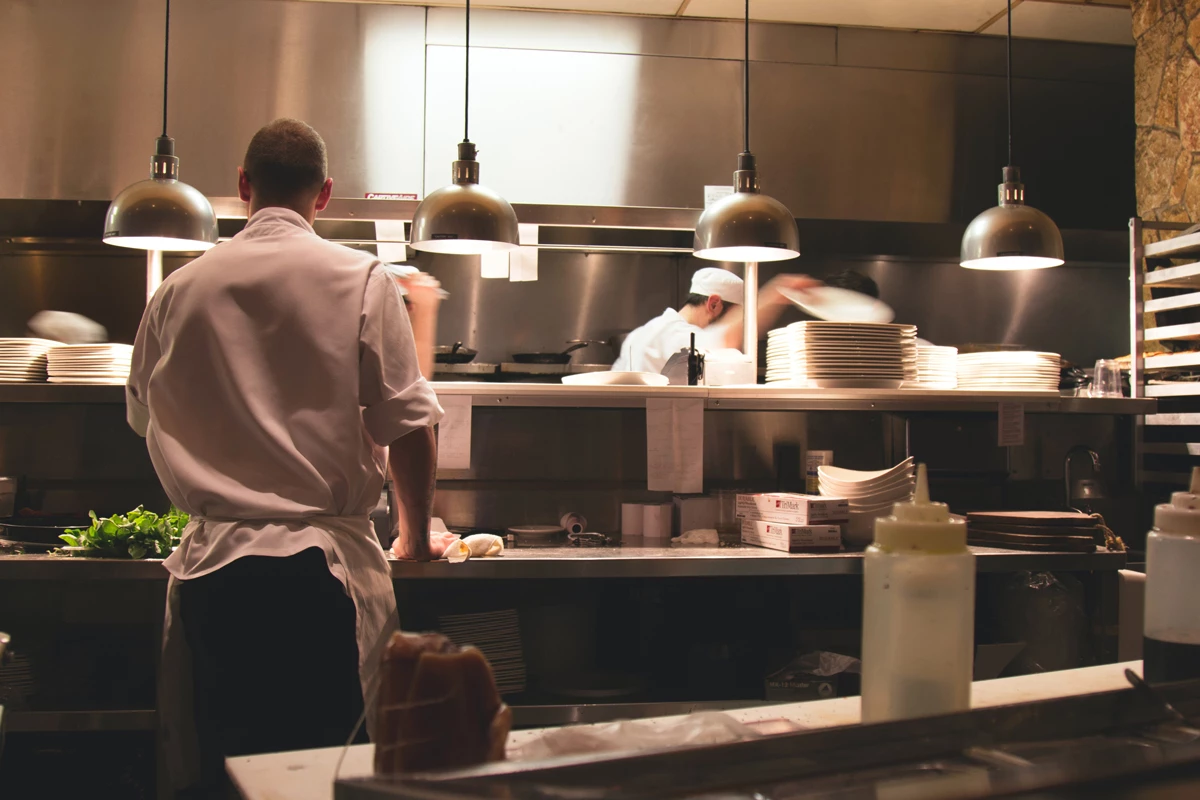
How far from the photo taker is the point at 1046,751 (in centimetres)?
81

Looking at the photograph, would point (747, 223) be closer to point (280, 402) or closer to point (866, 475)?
point (866, 475)

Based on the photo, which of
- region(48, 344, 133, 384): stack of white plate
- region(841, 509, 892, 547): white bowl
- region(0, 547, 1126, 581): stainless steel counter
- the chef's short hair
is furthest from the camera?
region(48, 344, 133, 384): stack of white plate

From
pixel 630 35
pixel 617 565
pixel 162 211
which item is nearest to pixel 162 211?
pixel 162 211

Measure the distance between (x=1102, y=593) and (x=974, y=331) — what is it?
2.45m

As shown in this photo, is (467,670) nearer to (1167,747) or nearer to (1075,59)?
(1167,747)

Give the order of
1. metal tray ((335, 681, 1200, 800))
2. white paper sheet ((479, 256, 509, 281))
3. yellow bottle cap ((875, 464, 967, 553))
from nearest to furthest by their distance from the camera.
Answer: metal tray ((335, 681, 1200, 800)) < yellow bottle cap ((875, 464, 967, 553)) < white paper sheet ((479, 256, 509, 281))

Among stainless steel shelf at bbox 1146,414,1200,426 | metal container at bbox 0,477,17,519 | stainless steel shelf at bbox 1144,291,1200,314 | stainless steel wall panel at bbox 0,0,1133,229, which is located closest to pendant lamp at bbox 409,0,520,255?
stainless steel wall panel at bbox 0,0,1133,229

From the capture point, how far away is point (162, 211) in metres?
2.98

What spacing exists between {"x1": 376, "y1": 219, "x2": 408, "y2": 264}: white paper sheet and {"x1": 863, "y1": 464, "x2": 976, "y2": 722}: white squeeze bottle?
3.65 m

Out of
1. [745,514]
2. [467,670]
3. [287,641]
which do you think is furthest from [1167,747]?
[745,514]

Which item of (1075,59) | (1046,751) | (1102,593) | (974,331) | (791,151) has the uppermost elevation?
(1075,59)

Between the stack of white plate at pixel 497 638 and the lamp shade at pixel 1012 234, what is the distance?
2092 millimetres

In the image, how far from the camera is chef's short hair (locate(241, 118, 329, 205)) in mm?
1983

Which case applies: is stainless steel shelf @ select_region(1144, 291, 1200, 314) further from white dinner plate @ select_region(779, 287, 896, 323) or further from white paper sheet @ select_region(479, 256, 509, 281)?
white paper sheet @ select_region(479, 256, 509, 281)
